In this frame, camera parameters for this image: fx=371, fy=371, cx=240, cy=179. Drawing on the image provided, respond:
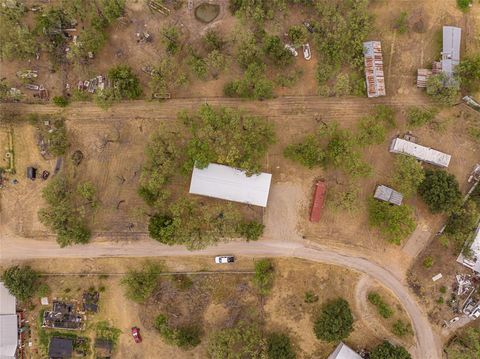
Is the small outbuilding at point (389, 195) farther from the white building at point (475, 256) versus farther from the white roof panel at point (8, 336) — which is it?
the white roof panel at point (8, 336)

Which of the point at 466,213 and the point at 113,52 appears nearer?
the point at 466,213

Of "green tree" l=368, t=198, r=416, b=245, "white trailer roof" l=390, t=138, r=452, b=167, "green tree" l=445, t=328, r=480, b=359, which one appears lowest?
"green tree" l=445, t=328, r=480, b=359

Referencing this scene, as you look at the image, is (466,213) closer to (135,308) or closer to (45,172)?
(135,308)

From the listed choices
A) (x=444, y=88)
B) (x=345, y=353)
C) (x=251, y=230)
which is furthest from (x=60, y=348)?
(x=444, y=88)

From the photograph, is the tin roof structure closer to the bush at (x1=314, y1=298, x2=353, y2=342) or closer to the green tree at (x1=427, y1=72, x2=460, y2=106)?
the green tree at (x1=427, y1=72, x2=460, y2=106)

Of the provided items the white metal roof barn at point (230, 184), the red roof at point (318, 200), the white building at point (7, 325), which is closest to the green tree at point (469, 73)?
the red roof at point (318, 200)

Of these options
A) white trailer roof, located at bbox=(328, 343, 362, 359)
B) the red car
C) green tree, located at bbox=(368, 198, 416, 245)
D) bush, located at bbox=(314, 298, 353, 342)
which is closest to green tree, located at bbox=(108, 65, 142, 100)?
the red car

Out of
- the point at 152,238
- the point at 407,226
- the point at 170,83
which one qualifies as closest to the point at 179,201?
the point at 152,238

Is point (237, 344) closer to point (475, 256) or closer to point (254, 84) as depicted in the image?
point (475, 256)
